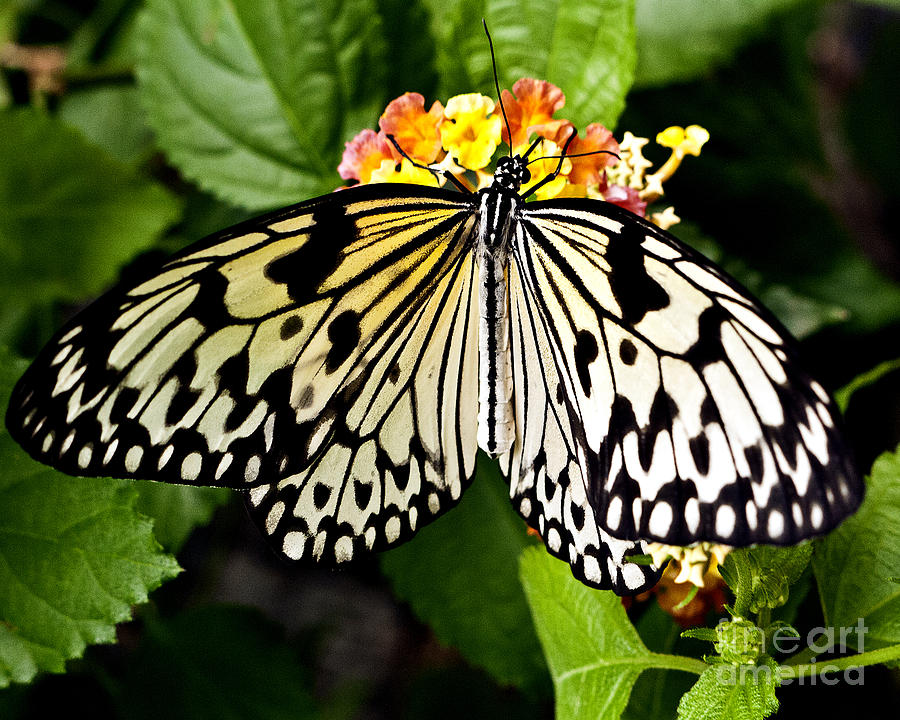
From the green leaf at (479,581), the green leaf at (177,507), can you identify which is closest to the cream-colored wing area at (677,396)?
the green leaf at (479,581)

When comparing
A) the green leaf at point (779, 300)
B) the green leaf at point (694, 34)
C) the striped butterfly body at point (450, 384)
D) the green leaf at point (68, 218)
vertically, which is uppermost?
the green leaf at point (694, 34)

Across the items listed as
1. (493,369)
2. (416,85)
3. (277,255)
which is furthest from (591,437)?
(416,85)

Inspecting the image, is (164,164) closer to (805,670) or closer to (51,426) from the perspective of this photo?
(51,426)

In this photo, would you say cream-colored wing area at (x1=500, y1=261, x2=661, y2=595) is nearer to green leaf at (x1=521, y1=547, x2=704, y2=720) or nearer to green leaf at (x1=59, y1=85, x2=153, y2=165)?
green leaf at (x1=521, y1=547, x2=704, y2=720)

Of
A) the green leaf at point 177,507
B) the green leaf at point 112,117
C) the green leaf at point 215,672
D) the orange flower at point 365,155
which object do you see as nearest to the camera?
the orange flower at point 365,155

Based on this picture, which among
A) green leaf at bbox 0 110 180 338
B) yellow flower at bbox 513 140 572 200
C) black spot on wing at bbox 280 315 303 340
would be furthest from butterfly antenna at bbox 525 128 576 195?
green leaf at bbox 0 110 180 338

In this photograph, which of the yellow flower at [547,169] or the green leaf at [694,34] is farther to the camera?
the green leaf at [694,34]
